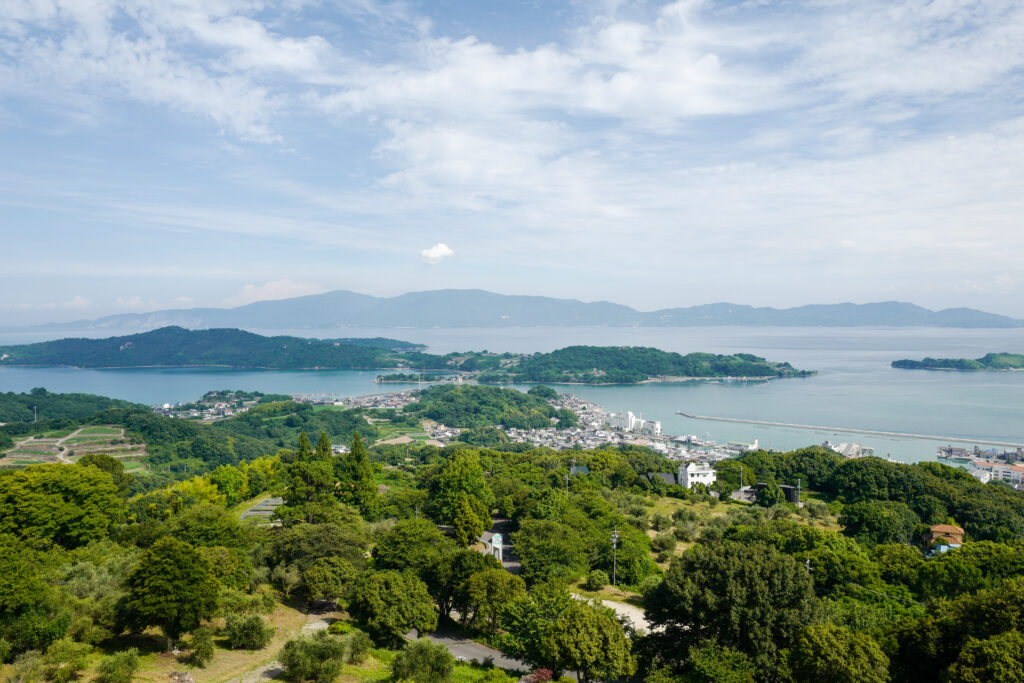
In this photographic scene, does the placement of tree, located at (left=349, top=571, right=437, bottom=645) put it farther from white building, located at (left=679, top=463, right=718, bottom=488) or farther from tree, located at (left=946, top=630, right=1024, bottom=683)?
white building, located at (left=679, top=463, right=718, bottom=488)

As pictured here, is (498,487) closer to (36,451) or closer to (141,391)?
(36,451)

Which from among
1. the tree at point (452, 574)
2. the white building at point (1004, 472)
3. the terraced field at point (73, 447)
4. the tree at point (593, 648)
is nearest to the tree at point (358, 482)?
the tree at point (452, 574)

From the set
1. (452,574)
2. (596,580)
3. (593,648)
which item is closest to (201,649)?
(452,574)

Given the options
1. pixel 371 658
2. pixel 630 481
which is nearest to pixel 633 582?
pixel 371 658

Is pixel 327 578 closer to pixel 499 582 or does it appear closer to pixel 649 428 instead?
pixel 499 582

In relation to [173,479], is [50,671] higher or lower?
higher

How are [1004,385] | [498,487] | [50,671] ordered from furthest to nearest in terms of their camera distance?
[1004,385] → [498,487] → [50,671]

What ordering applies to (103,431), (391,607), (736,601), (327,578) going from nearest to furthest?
(736,601) < (391,607) < (327,578) < (103,431)

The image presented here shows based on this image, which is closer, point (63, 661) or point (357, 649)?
point (63, 661)
